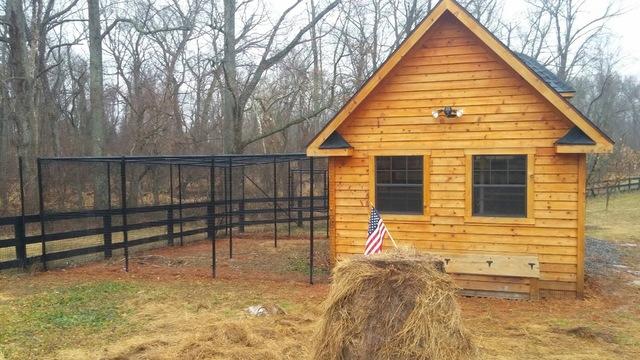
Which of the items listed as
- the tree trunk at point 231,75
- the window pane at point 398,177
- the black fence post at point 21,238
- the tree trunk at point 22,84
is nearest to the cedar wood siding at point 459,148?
the window pane at point 398,177

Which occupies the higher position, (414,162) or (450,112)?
(450,112)

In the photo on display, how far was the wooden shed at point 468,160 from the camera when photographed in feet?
27.5

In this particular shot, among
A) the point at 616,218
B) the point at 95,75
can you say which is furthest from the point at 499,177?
the point at 616,218

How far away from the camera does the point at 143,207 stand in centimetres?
1271

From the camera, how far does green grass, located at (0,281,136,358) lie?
646 centimetres

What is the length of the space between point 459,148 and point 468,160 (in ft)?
0.90

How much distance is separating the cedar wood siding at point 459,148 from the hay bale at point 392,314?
5.06 metres

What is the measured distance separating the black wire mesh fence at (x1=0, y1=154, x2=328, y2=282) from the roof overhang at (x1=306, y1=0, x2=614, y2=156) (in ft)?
3.78

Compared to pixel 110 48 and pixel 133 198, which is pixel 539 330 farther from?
pixel 110 48

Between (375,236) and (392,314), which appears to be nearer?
(392,314)

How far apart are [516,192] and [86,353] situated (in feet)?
23.5

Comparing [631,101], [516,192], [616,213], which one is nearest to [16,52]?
[516,192]

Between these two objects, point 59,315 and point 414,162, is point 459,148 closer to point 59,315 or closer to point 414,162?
point 414,162

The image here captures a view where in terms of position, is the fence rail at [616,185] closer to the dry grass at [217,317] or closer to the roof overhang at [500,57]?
the dry grass at [217,317]
